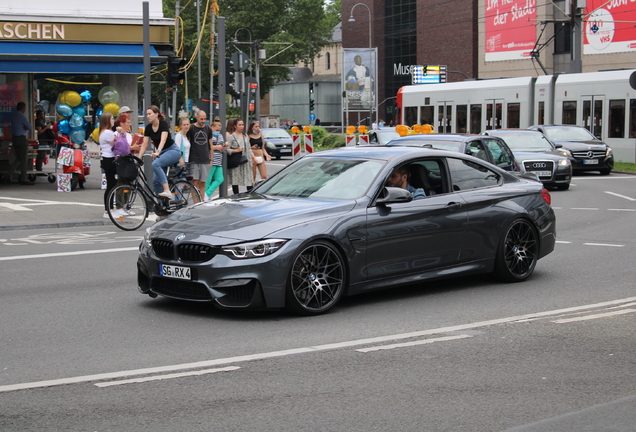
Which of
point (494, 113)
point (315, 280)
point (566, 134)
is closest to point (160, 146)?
point (315, 280)

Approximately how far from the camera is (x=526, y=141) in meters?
25.4

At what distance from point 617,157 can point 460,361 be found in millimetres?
30452

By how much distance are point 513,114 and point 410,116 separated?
6.37 m

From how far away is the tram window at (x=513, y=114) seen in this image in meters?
35.8

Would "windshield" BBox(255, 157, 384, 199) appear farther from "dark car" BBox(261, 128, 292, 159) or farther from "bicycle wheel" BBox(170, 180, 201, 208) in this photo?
"dark car" BBox(261, 128, 292, 159)

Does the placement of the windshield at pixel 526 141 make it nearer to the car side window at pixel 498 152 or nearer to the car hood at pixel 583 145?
the car hood at pixel 583 145

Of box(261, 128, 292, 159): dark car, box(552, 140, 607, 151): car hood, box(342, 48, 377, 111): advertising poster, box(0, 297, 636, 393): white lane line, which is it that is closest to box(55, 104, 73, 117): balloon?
box(552, 140, 607, 151): car hood

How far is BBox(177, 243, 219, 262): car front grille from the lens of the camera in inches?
283

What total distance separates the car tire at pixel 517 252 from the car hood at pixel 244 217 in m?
2.05

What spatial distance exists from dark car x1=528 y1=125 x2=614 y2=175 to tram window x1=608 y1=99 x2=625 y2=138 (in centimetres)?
294

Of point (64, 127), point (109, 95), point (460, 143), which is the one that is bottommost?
point (460, 143)

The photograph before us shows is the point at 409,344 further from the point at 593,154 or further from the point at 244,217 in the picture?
the point at 593,154

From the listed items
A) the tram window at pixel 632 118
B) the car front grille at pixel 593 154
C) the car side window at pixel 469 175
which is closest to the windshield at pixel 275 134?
the tram window at pixel 632 118

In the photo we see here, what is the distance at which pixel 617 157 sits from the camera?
34.4m
